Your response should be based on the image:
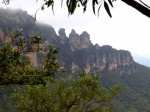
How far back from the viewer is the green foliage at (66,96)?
20656 mm

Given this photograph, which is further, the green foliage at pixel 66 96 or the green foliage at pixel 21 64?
the green foliage at pixel 66 96

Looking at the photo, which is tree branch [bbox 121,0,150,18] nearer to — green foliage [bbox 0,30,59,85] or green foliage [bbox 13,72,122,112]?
green foliage [bbox 0,30,59,85]

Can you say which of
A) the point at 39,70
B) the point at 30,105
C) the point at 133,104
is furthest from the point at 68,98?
the point at 133,104

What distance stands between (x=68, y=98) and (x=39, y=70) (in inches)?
366

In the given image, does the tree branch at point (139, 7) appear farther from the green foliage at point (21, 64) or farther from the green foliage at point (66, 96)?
the green foliage at point (66, 96)

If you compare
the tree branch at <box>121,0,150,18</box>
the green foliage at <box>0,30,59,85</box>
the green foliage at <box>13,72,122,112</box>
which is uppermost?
the tree branch at <box>121,0,150,18</box>

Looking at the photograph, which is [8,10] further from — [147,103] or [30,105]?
[30,105]

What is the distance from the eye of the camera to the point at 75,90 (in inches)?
817

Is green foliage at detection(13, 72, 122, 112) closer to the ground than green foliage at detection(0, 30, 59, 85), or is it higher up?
closer to the ground

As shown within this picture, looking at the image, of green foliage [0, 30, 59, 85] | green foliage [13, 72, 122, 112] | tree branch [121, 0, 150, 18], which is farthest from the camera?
green foliage [13, 72, 122, 112]

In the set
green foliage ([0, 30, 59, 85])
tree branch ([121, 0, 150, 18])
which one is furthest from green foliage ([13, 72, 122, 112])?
tree branch ([121, 0, 150, 18])

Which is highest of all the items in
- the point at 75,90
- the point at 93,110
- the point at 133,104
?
the point at 75,90

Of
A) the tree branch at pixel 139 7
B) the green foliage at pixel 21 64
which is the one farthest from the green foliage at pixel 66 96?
the tree branch at pixel 139 7

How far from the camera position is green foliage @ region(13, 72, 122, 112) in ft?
67.8
